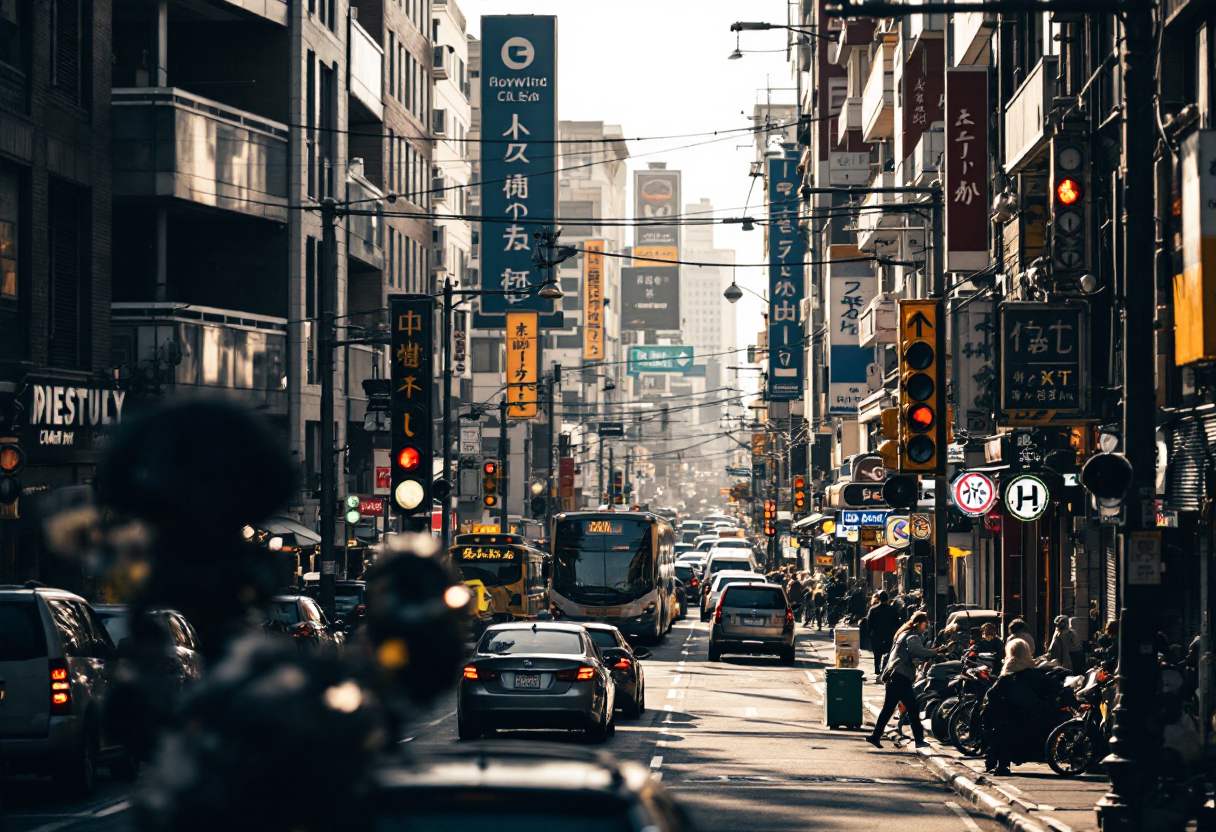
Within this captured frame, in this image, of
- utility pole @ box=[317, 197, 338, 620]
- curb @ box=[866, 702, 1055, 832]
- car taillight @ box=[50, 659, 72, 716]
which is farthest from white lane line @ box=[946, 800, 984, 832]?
utility pole @ box=[317, 197, 338, 620]

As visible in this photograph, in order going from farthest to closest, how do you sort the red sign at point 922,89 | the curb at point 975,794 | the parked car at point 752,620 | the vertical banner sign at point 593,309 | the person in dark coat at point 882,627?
the vertical banner sign at point 593,309 → the red sign at point 922,89 → the parked car at point 752,620 → the person in dark coat at point 882,627 → the curb at point 975,794

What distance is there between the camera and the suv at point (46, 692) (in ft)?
53.0

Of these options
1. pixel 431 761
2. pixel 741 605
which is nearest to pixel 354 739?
pixel 431 761

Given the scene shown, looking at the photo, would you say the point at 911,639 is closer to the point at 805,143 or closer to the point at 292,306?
the point at 292,306

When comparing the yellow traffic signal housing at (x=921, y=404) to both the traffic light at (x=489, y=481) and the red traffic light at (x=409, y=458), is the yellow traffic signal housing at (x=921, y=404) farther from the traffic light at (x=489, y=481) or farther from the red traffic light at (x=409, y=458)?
the traffic light at (x=489, y=481)

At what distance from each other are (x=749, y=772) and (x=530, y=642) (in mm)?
3643

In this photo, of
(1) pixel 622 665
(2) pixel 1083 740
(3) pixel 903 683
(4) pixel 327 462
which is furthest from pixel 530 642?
(4) pixel 327 462

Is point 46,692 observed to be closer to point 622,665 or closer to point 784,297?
point 622,665

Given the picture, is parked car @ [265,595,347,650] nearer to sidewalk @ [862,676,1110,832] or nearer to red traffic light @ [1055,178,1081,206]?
sidewalk @ [862,676,1110,832]

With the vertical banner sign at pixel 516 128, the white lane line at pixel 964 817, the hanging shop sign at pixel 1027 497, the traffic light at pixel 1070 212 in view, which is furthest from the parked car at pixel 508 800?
the vertical banner sign at pixel 516 128

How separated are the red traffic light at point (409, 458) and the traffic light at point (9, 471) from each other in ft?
20.2

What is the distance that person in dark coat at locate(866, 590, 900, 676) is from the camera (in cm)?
3575

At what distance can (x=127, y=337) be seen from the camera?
42469mm

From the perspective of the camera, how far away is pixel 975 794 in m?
17.7
